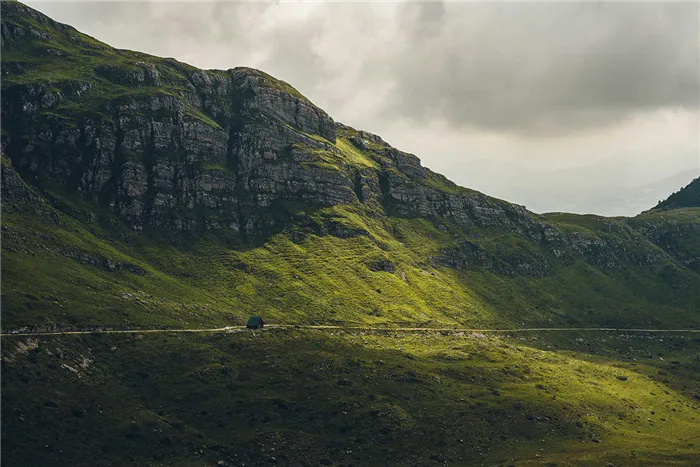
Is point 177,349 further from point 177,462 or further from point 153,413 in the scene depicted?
point 177,462

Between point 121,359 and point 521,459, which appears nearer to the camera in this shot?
point 521,459

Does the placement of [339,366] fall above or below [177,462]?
above

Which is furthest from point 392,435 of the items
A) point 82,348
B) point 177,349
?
point 82,348

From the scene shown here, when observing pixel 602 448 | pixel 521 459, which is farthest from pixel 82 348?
pixel 602 448

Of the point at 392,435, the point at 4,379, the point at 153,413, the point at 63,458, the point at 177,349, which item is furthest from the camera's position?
the point at 177,349

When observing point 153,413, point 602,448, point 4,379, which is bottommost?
point 602,448

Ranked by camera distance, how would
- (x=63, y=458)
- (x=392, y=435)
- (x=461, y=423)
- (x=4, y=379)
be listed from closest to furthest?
(x=63, y=458) < (x=4, y=379) < (x=392, y=435) < (x=461, y=423)
